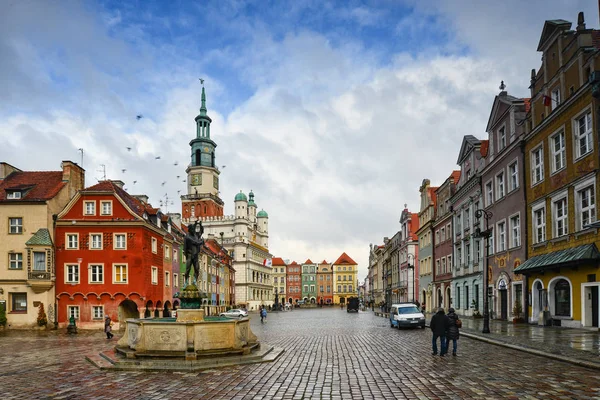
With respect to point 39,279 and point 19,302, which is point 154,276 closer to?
point 39,279

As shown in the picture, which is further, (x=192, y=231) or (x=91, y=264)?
(x=91, y=264)

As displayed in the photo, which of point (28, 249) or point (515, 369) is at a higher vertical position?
point (28, 249)

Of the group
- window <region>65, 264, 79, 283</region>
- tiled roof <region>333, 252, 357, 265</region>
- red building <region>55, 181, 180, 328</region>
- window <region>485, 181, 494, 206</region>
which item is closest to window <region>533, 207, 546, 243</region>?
window <region>485, 181, 494, 206</region>

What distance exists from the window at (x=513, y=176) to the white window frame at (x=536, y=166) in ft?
7.52

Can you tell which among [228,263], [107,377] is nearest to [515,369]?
[107,377]

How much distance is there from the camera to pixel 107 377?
14.2 metres

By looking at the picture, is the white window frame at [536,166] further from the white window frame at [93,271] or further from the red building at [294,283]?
the red building at [294,283]

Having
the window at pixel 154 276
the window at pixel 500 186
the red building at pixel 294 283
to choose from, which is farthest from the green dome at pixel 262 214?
the window at pixel 500 186

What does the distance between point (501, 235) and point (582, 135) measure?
12.6 m

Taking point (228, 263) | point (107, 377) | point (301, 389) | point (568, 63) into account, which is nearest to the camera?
point (301, 389)

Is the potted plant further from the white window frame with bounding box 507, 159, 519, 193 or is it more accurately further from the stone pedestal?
the stone pedestal

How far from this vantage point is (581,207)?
2666cm

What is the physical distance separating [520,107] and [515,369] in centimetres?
2448

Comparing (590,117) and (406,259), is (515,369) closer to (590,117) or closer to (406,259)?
(590,117)
